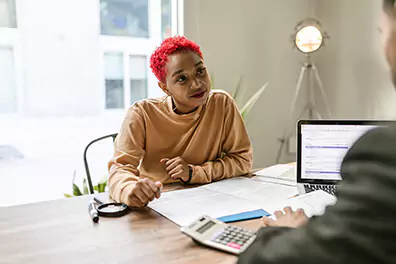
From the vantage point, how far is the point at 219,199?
1.24 meters

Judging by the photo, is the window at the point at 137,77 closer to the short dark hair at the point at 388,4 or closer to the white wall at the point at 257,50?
the white wall at the point at 257,50

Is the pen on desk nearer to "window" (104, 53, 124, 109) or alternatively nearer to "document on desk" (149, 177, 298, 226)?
"document on desk" (149, 177, 298, 226)

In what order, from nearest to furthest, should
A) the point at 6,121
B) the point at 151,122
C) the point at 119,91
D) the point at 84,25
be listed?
the point at 151,122 → the point at 6,121 → the point at 84,25 → the point at 119,91

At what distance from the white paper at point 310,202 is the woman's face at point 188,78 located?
0.55 m

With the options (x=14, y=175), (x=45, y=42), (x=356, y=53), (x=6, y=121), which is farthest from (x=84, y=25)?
(x=356, y=53)

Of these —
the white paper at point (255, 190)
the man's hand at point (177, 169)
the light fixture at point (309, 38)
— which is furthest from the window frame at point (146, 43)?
the white paper at point (255, 190)

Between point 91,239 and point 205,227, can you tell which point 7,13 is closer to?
point 91,239

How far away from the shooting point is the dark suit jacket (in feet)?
1.27

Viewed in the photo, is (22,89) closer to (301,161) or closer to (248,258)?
(301,161)

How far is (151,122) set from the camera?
5.04ft

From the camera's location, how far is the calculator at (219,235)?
2.86 ft

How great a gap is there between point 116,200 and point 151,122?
395 mm

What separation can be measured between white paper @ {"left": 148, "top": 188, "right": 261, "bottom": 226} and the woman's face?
39cm

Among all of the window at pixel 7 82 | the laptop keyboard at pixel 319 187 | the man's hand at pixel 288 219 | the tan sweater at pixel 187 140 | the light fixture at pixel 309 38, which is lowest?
the laptop keyboard at pixel 319 187
